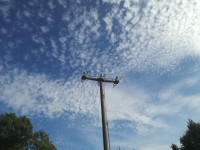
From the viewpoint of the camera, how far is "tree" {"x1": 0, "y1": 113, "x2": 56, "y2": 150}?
41.5 meters

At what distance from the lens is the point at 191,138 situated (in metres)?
40.5

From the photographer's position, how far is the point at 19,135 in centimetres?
4256

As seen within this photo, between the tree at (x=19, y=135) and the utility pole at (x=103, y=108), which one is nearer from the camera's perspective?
the utility pole at (x=103, y=108)

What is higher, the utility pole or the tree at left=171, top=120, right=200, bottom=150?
the tree at left=171, top=120, right=200, bottom=150

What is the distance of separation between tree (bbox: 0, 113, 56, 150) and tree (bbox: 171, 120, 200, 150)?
73.3 feet

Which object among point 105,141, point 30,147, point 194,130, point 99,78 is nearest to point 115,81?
point 99,78

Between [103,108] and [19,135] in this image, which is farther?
[19,135]

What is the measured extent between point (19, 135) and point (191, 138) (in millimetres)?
28178

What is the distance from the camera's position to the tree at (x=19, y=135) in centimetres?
4147

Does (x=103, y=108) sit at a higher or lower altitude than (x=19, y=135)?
lower

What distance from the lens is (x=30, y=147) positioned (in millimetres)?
43062

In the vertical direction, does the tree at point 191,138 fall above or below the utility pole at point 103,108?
above

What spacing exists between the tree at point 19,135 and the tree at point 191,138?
22338 millimetres

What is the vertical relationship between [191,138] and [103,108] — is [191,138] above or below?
above
